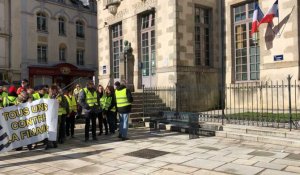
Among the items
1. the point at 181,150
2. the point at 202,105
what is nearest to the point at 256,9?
the point at 202,105

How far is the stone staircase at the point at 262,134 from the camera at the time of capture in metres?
8.39

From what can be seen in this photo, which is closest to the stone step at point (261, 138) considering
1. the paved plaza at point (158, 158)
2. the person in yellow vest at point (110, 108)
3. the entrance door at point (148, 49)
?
the paved plaza at point (158, 158)

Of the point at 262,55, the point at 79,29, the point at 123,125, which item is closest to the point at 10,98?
the point at 123,125

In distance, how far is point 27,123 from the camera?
28.0 feet

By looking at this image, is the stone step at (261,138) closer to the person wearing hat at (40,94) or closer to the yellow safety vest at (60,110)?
the yellow safety vest at (60,110)

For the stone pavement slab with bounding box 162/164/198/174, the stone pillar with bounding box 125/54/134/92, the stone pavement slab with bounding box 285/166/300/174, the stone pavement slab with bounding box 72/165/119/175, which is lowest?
the stone pavement slab with bounding box 72/165/119/175

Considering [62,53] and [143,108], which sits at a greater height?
[62,53]

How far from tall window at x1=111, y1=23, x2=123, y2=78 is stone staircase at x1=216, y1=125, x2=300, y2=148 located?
9542 mm

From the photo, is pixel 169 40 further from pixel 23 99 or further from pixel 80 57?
pixel 80 57

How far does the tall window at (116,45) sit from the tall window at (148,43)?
202 cm

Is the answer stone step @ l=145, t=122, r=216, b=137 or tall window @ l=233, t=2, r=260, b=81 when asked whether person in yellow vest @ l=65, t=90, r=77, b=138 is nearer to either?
stone step @ l=145, t=122, r=216, b=137

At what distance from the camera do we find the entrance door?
15.9m

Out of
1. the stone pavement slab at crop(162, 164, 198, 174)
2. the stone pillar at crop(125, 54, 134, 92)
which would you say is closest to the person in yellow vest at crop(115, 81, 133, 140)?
the stone pavement slab at crop(162, 164, 198, 174)

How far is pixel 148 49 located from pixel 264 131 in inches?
328
